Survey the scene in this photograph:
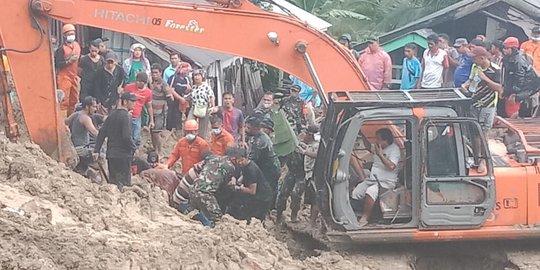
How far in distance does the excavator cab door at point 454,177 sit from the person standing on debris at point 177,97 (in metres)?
6.45

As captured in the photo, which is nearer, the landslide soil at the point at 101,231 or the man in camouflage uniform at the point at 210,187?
the landslide soil at the point at 101,231

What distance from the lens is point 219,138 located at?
12.5m

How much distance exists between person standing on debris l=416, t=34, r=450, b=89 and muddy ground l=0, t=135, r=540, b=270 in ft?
18.0

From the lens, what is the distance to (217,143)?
41.3ft

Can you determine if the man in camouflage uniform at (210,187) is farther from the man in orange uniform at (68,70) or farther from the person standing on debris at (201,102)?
the person standing on debris at (201,102)

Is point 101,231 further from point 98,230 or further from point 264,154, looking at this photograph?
point 264,154

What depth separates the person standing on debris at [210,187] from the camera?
35.8 feet

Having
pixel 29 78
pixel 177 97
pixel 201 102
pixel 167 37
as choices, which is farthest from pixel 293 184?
pixel 177 97

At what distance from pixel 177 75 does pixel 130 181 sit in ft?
15.2

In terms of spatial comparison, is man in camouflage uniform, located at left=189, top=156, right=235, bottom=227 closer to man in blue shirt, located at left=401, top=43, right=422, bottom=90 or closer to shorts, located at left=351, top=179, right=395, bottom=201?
shorts, located at left=351, top=179, right=395, bottom=201

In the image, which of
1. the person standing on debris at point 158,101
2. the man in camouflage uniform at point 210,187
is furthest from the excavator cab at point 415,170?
the person standing on debris at point 158,101

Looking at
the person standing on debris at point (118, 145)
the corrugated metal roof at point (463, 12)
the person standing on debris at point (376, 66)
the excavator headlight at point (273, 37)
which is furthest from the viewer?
the corrugated metal roof at point (463, 12)

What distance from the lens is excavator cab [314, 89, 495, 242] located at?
9297 mm

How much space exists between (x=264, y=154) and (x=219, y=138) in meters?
1.09
